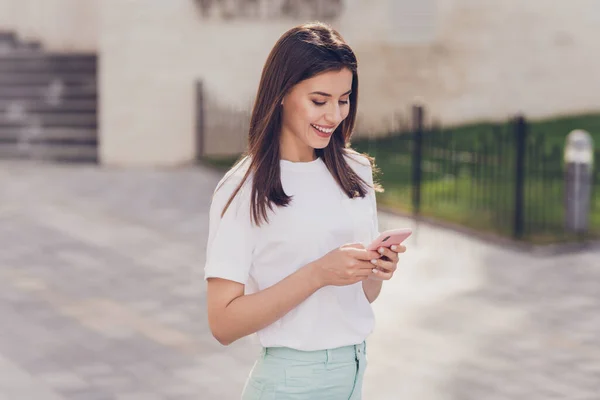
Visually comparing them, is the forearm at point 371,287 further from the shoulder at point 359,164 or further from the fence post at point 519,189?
the fence post at point 519,189

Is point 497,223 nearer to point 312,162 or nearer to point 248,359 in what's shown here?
point 248,359

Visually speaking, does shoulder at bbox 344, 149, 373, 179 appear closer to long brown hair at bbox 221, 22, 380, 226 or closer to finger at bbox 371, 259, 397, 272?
long brown hair at bbox 221, 22, 380, 226

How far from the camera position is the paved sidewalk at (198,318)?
24.0 ft

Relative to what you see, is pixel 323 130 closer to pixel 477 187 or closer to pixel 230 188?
pixel 230 188

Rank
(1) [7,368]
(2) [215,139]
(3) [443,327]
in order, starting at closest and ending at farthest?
1. (1) [7,368]
2. (3) [443,327]
3. (2) [215,139]

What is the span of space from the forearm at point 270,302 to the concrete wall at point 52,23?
19.8m

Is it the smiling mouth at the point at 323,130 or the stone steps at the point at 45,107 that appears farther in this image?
the stone steps at the point at 45,107

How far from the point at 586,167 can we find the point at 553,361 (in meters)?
4.63

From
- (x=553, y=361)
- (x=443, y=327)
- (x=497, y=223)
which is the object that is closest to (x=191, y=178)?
(x=497, y=223)

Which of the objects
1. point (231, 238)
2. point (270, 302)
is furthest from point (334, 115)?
point (270, 302)

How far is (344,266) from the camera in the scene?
10.5ft

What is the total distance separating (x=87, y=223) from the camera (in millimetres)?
13000

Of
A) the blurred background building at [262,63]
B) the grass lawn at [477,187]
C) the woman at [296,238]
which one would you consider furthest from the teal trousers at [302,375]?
the blurred background building at [262,63]

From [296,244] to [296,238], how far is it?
2cm
